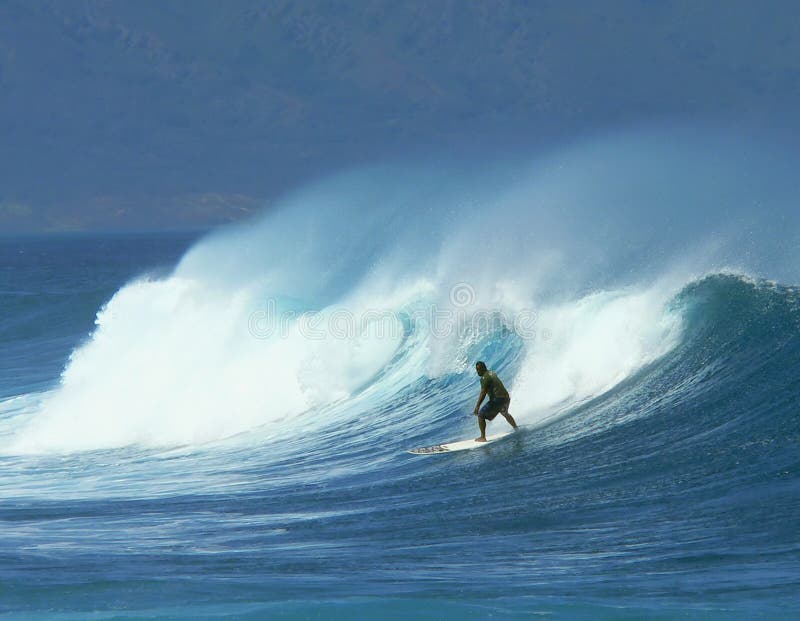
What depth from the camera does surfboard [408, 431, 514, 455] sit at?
1447cm

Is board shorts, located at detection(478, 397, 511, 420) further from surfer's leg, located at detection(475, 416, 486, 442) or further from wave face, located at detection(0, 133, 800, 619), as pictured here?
wave face, located at detection(0, 133, 800, 619)

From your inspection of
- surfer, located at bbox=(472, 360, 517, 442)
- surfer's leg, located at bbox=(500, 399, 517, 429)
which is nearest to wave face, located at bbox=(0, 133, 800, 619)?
surfer's leg, located at bbox=(500, 399, 517, 429)

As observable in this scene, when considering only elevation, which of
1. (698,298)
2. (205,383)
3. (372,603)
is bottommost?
(372,603)

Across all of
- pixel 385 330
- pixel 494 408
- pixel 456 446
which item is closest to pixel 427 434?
pixel 456 446

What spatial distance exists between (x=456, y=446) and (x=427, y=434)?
60.9 inches

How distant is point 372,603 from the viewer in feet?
29.1

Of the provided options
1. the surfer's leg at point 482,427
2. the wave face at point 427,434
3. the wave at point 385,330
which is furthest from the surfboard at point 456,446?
the wave at point 385,330

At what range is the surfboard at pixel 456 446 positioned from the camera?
47.5 feet

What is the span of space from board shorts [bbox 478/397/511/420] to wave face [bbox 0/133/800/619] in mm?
399

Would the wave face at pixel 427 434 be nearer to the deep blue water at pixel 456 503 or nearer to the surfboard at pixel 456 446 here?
the deep blue water at pixel 456 503

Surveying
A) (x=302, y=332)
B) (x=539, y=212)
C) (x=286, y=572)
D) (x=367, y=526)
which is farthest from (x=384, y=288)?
(x=286, y=572)

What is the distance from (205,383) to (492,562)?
39.7 feet

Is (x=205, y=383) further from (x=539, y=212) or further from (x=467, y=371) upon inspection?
(x=539, y=212)

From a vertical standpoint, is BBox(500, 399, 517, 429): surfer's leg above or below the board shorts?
below
